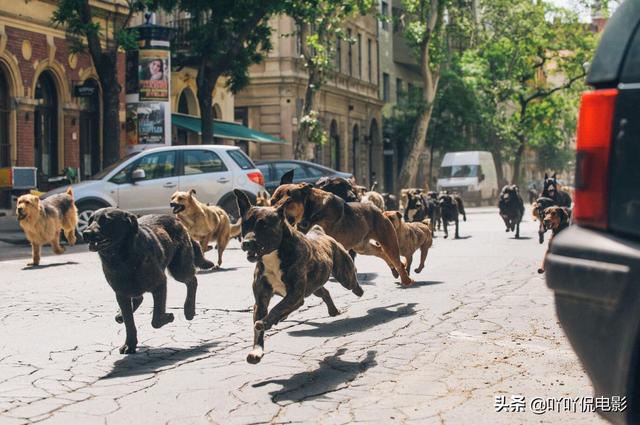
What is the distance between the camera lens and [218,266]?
46.1ft

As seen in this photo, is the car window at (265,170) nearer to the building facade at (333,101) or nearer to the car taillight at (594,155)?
the building facade at (333,101)

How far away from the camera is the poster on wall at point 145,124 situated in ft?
89.9

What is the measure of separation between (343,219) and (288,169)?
47.9 feet

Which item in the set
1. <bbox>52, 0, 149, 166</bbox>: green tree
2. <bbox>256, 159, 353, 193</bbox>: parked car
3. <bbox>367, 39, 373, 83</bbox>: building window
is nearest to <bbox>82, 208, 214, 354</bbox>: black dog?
<bbox>256, 159, 353, 193</bbox>: parked car

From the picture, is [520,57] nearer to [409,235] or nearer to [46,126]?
[46,126]

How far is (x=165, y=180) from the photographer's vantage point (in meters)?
19.4

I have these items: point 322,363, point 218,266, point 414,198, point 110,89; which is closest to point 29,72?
point 110,89

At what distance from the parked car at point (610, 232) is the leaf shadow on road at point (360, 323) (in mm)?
4377

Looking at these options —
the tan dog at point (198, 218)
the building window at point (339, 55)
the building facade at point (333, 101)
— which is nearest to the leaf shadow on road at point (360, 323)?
the tan dog at point (198, 218)

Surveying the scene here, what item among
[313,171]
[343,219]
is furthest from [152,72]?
[343,219]

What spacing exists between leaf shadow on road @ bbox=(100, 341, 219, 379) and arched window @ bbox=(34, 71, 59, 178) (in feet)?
71.7

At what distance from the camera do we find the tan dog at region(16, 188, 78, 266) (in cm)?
1500

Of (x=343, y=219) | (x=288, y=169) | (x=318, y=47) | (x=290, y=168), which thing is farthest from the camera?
(x=318, y=47)

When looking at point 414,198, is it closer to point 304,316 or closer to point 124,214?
point 304,316
